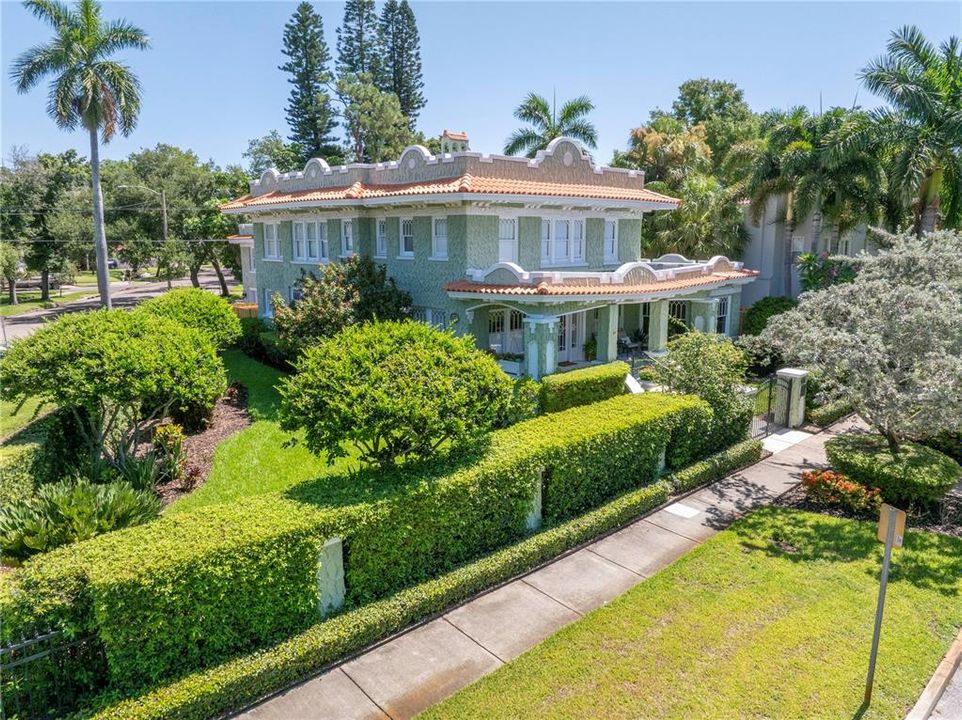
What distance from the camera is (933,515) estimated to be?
13.6 meters

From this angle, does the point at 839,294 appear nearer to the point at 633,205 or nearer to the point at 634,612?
the point at 634,612

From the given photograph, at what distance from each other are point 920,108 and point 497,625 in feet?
85.3

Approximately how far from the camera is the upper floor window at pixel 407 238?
80.0 ft

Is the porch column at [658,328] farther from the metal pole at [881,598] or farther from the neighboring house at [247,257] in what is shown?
the neighboring house at [247,257]

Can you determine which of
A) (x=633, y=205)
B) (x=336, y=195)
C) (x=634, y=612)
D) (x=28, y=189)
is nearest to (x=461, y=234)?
(x=336, y=195)

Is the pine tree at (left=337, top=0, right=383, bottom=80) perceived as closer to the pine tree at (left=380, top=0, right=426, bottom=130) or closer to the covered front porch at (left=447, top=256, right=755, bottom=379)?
the pine tree at (left=380, top=0, right=426, bottom=130)

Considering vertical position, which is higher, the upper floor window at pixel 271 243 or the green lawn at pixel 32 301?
the upper floor window at pixel 271 243

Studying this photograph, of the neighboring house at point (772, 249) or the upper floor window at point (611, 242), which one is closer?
the upper floor window at point (611, 242)

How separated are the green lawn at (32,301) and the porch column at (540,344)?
154 ft

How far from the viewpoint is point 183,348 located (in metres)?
15.1

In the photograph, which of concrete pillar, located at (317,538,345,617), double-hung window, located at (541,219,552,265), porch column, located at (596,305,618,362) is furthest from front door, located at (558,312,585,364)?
concrete pillar, located at (317,538,345,617)

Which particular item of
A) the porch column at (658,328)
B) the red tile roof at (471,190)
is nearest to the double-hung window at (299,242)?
the red tile roof at (471,190)

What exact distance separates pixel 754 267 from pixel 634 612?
28.7m

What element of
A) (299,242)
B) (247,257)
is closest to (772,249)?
(299,242)
